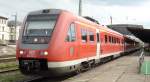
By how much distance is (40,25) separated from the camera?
14.2 metres

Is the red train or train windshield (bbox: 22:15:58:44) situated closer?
the red train

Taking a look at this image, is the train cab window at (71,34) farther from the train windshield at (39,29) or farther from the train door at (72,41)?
the train windshield at (39,29)

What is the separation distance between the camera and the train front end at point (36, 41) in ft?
43.9

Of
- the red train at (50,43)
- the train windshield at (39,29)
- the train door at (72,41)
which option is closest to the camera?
the red train at (50,43)

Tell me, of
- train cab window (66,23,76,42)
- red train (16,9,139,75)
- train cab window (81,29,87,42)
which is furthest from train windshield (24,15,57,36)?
train cab window (81,29,87,42)

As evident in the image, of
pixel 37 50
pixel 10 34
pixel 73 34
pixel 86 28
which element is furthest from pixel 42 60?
pixel 10 34

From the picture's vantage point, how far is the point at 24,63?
13695 mm

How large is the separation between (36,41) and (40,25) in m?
0.76

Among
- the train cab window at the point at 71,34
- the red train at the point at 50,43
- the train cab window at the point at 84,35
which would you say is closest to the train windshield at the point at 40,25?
the red train at the point at 50,43

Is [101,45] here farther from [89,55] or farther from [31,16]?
[31,16]

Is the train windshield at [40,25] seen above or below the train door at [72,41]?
above

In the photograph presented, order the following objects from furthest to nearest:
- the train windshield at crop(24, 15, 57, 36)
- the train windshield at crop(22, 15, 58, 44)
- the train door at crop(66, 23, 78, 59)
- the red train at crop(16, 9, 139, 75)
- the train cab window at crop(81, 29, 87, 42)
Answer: the train cab window at crop(81, 29, 87, 42), the train door at crop(66, 23, 78, 59), the train windshield at crop(24, 15, 57, 36), the train windshield at crop(22, 15, 58, 44), the red train at crop(16, 9, 139, 75)

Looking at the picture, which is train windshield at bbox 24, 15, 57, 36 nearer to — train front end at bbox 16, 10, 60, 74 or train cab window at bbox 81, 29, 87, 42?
train front end at bbox 16, 10, 60, 74

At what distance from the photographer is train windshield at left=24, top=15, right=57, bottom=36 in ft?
45.7
